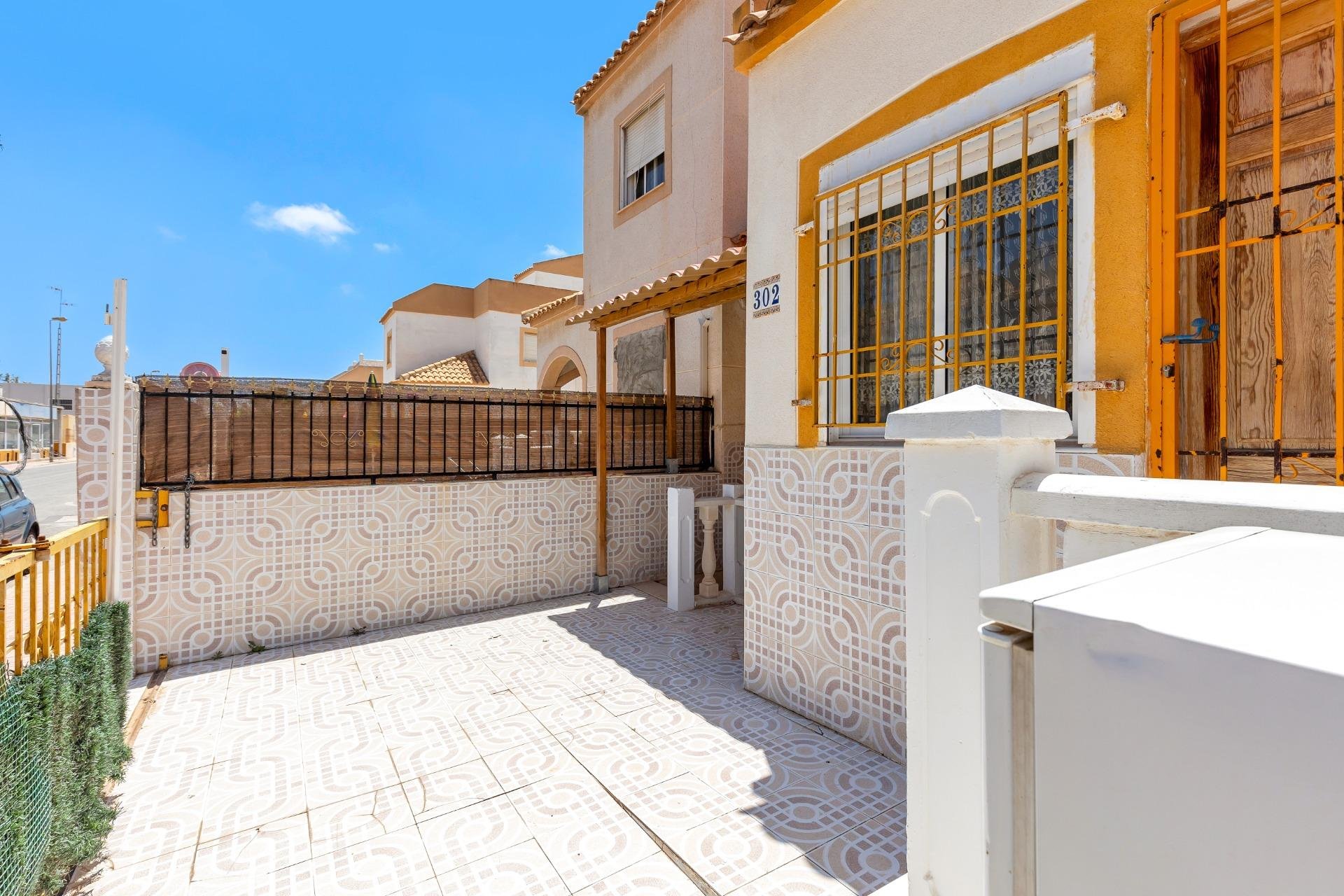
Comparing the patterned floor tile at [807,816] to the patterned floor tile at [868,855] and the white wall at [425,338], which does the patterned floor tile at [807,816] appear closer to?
the patterned floor tile at [868,855]

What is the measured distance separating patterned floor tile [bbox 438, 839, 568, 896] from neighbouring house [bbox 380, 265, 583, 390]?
15205 mm

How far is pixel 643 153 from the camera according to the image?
827 centimetres

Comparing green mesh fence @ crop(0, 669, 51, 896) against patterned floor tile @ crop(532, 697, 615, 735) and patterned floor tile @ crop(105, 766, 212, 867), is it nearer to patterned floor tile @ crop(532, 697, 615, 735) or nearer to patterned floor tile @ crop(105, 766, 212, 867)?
patterned floor tile @ crop(105, 766, 212, 867)

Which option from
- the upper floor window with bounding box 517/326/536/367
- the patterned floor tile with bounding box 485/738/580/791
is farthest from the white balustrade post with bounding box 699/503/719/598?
the upper floor window with bounding box 517/326/536/367

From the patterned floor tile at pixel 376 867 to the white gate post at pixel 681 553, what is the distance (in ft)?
11.3

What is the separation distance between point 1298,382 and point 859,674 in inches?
89.8

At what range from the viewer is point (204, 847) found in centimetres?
250

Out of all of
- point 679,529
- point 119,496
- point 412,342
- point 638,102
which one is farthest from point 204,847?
point 412,342

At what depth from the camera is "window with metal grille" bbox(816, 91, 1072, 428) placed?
2.64 m

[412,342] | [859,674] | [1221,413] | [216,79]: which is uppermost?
[216,79]

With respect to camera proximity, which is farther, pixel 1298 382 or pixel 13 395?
pixel 13 395

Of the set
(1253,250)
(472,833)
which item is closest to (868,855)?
(472,833)

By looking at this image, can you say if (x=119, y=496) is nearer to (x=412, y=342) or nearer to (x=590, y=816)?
(x=590, y=816)

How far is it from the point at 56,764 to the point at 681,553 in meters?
4.32
